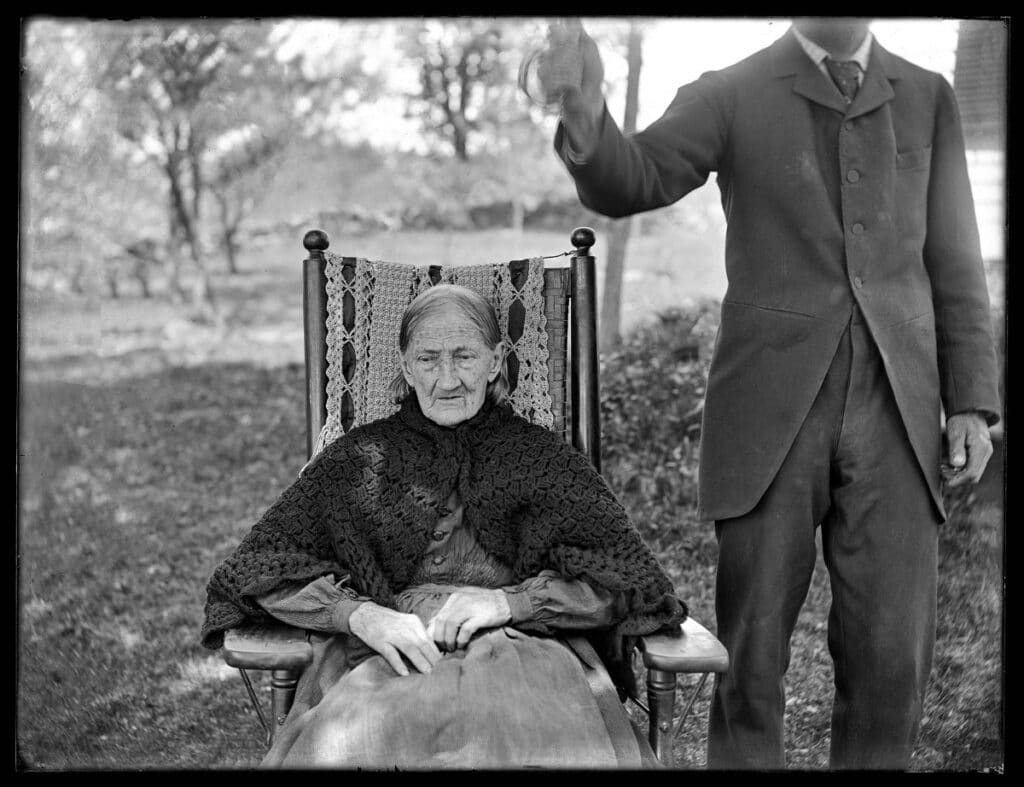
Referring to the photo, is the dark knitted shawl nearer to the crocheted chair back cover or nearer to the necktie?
the crocheted chair back cover

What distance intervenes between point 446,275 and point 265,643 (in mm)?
1094

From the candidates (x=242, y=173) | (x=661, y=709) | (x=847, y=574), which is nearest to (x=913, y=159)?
(x=847, y=574)

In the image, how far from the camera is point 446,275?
9.05ft

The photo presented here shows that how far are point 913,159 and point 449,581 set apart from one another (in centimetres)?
143

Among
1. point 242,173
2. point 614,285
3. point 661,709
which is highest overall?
point 242,173

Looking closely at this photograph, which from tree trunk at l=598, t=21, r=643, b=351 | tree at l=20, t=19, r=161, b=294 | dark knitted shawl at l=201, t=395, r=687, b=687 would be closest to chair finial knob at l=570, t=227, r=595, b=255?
dark knitted shawl at l=201, t=395, r=687, b=687

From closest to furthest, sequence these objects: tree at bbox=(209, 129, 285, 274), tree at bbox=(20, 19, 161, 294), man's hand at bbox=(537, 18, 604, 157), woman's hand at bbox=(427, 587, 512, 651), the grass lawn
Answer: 1. man's hand at bbox=(537, 18, 604, 157)
2. woman's hand at bbox=(427, 587, 512, 651)
3. the grass lawn
4. tree at bbox=(20, 19, 161, 294)
5. tree at bbox=(209, 129, 285, 274)

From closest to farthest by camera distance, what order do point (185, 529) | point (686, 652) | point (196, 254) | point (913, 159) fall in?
point (686, 652)
point (913, 159)
point (185, 529)
point (196, 254)

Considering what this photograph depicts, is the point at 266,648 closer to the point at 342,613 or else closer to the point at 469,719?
the point at 342,613

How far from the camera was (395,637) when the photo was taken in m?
2.14

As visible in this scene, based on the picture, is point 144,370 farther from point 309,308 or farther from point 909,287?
point 909,287

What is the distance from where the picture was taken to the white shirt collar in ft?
7.66

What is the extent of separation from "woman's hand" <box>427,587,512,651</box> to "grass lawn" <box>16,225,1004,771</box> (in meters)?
1.31

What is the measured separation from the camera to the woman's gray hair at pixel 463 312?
2.45 metres
